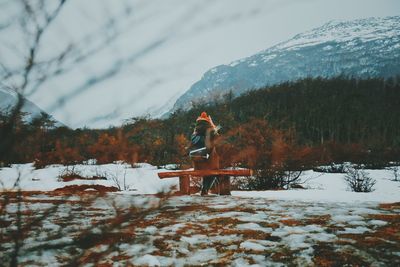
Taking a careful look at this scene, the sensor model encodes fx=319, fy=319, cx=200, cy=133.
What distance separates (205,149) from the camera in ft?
19.8

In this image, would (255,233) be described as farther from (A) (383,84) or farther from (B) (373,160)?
(A) (383,84)

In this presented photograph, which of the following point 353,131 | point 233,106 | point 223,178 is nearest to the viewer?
point 223,178

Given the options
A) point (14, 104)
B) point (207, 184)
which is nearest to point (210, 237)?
→ point (14, 104)

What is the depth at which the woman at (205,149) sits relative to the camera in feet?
19.6

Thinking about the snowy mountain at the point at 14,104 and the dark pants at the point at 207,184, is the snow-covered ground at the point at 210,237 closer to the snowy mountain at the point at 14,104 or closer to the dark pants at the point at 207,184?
the snowy mountain at the point at 14,104

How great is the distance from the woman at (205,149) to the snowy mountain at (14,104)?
5.02 metres

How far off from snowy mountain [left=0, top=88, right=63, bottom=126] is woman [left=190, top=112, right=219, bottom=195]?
502 cm

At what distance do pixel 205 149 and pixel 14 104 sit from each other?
5.17 m

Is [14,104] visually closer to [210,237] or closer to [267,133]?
[210,237]

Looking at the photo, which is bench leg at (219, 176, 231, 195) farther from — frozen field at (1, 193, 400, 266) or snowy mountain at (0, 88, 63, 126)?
snowy mountain at (0, 88, 63, 126)

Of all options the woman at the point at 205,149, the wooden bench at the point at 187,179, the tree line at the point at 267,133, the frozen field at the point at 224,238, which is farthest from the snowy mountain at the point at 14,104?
the woman at the point at 205,149

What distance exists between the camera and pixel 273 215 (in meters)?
3.13

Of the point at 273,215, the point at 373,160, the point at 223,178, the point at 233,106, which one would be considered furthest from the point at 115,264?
the point at 233,106

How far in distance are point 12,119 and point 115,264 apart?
1072 millimetres
